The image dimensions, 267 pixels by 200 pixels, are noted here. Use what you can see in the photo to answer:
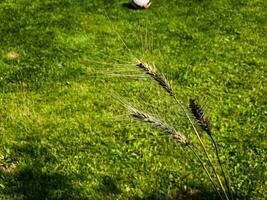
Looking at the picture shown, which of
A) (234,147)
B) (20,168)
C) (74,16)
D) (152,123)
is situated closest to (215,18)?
(74,16)

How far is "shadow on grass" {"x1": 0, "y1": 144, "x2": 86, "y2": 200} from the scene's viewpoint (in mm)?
5750

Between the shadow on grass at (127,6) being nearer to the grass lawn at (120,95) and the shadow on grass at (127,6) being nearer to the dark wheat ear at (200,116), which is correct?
the grass lawn at (120,95)

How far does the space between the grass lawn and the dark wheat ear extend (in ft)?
1.69

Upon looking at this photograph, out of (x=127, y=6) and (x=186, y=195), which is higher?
(x=127, y=6)

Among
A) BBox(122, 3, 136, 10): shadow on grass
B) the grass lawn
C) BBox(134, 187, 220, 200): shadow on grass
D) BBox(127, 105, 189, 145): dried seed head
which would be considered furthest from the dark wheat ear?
BBox(122, 3, 136, 10): shadow on grass

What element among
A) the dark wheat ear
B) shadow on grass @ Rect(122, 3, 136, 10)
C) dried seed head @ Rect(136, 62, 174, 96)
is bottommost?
shadow on grass @ Rect(122, 3, 136, 10)

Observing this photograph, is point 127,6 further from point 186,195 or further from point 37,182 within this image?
point 186,195

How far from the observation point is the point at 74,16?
10.2 meters

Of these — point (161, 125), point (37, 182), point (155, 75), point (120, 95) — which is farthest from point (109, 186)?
point (155, 75)

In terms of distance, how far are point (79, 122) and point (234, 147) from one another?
2.32 m

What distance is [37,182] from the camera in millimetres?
5930

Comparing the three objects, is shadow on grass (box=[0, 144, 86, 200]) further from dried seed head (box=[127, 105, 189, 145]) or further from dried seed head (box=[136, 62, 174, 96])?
dried seed head (box=[136, 62, 174, 96])

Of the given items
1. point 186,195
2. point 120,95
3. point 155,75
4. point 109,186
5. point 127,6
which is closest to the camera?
point 155,75

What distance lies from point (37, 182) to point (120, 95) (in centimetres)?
212
